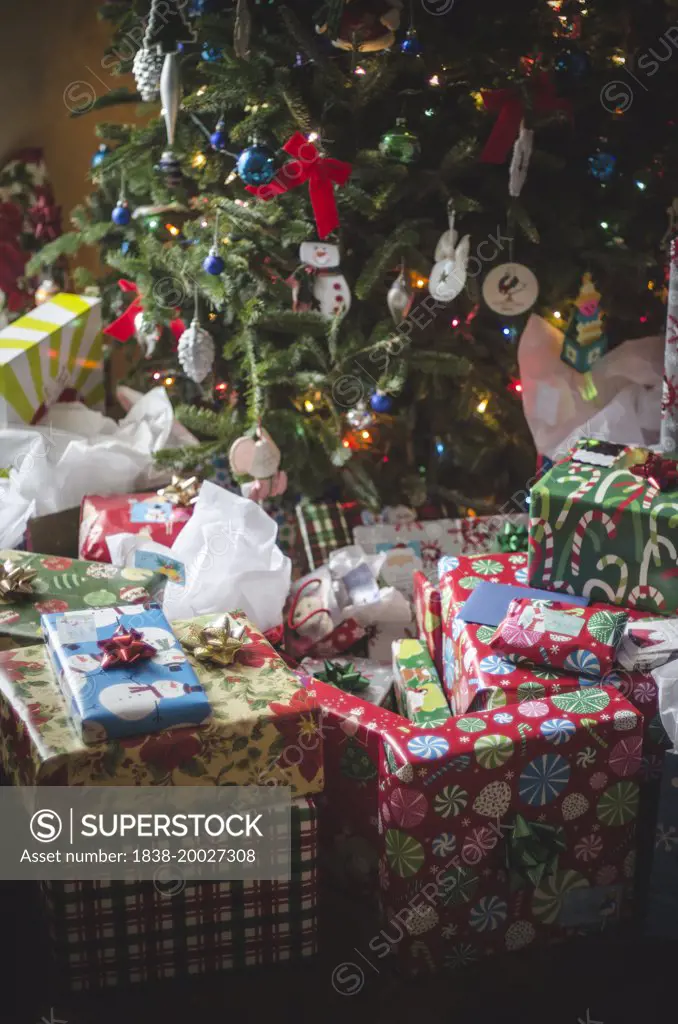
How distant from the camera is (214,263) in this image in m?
2.11

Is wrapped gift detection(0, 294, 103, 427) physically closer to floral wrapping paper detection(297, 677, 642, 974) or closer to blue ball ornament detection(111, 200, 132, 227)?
A: blue ball ornament detection(111, 200, 132, 227)

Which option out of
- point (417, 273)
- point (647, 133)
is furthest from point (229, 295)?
point (647, 133)

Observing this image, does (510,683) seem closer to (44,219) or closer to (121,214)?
(121,214)

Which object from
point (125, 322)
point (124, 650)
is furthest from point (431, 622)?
point (125, 322)

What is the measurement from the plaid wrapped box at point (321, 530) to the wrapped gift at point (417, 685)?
0.39 m

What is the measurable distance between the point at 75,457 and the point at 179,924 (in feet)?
3.59

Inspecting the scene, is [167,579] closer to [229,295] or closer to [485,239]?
[229,295]

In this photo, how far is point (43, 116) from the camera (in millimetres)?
2939

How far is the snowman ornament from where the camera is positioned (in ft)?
6.97

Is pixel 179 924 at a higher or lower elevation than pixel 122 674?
lower

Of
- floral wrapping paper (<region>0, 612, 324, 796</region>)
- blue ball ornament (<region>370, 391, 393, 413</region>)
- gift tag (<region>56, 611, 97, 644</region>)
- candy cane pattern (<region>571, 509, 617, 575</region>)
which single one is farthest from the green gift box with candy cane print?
gift tag (<region>56, 611, 97, 644</region>)

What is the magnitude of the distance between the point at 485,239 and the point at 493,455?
521 mm

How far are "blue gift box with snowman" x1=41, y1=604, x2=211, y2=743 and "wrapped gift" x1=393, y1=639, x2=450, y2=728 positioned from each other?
0.51 meters

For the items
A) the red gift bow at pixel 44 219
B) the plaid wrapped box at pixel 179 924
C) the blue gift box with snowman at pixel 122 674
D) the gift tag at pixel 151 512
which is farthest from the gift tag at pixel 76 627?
the red gift bow at pixel 44 219
